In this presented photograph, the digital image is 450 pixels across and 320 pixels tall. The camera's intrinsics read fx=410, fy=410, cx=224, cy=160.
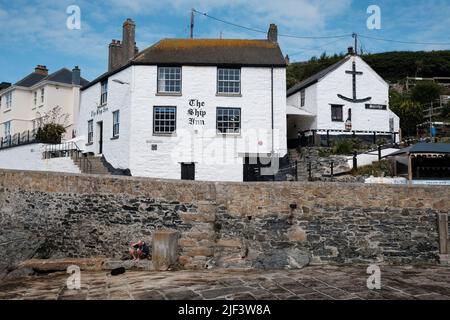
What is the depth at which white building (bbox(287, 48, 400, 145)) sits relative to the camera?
25.0m

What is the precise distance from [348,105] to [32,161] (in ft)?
63.8

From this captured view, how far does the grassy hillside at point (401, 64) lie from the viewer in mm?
53969

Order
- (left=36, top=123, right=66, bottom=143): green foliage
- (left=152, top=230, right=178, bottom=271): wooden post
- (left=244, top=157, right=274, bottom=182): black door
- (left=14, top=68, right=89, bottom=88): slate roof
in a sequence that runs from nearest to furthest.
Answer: (left=152, top=230, right=178, bottom=271): wooden post → (left=244, top=157, right=274, bottom=182): black door → (left=36, top=123, right=66, bottom=143): green foliage → (left=14, top=68, right=89, bottom=88): slate roof

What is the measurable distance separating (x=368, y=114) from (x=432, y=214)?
15.1 meters

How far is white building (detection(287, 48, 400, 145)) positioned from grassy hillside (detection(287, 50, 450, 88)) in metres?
25.6

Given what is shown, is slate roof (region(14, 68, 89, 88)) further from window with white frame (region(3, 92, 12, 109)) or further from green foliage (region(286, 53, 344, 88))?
green foliage (region(286, 53, 344, 88))

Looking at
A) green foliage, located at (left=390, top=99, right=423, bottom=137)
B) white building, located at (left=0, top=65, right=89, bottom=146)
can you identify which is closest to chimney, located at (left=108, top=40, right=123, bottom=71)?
white building, located at (left=0, top=65, right=89, bottom=146)

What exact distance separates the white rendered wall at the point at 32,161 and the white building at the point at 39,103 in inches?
182

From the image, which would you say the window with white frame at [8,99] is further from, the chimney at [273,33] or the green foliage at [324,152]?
the green foliage at [324,152]

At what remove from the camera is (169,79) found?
21.5m

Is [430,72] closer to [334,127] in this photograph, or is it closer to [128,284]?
[334,127]

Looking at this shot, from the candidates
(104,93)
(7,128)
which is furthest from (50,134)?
(7,128)

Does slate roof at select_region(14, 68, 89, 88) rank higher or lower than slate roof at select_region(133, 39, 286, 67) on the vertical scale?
higher
